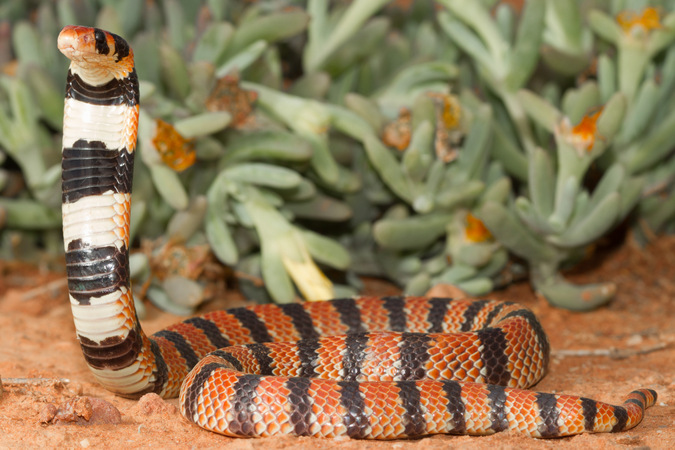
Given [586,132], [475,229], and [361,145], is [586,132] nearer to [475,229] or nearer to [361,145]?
[475,229]

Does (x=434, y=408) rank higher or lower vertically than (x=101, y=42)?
lower

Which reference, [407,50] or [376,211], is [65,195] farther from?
[407,50]

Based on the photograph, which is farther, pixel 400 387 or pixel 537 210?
pixel 537 210

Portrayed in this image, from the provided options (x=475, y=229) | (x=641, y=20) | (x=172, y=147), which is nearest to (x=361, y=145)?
(x=475, y=229)

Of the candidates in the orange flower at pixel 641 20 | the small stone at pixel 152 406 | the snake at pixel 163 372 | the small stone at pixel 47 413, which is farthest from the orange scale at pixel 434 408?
the orange flower at pixel 641 20

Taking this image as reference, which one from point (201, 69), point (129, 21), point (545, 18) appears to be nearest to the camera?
point (201, 69)

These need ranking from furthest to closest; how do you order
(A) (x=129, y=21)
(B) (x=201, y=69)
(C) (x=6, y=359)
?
1. (A) (x=129, y=21)
2. (B) (x=201, y=69)
3. (C) (x=6, y=359)

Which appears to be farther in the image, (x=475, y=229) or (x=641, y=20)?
(x=475, y=229)

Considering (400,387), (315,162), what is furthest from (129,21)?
(400,387)
